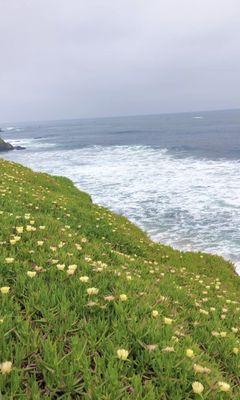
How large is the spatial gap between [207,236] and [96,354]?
20097 millimetres

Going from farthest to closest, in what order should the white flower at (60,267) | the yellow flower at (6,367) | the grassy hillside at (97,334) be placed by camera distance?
the white flower at (60,267), the grassy hillside at (97,334), the yellow flower at (6,367)

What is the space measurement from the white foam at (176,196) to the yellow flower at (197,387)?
626 inches

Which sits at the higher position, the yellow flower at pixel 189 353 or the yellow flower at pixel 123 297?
the yellow flower at pixel 123 297

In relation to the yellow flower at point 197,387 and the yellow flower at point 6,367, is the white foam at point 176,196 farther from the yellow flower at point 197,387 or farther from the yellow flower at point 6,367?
the yellow flower at point 6,367

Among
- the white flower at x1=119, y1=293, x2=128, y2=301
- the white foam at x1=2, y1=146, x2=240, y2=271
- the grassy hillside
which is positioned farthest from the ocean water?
the white flower at x1=119, y1=293, x2=128, y2=301

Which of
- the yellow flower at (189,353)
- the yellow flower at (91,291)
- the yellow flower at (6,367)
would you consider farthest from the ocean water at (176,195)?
the yellow flower at (6,367)

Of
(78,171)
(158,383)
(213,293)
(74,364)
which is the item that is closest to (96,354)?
(74,364)

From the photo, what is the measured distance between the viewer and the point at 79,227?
1188 centimetres

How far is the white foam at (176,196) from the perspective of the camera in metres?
22.6

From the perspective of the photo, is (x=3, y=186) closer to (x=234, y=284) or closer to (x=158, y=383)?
(x=234, y=284)

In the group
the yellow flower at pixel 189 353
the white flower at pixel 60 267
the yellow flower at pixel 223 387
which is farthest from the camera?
the white flower at pixel 60 267

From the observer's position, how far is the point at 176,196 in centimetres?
3403

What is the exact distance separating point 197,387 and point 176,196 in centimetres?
3129

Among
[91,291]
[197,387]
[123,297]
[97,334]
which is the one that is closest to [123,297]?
[123,297]
